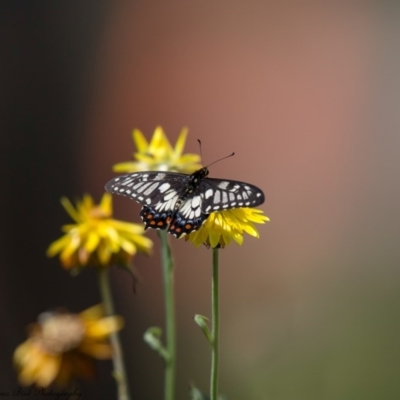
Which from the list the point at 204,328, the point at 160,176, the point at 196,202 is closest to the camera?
the point at 204,328

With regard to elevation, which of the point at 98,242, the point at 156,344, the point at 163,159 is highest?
the point at 163,159

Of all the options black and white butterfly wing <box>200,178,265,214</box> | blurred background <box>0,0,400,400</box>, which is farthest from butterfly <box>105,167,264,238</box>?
blurred background <box>0,0,400,400</box>

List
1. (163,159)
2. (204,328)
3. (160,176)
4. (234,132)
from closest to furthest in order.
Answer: (204,328) → (160,176) → (163,159) → (234,132)

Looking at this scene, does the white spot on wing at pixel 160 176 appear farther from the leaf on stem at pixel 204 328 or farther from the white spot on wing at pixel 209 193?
the leaf on stem at pixel 204 328

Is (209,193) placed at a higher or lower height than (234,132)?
lower

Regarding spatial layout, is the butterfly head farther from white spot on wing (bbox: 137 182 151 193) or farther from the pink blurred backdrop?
the pink blurred backdrop

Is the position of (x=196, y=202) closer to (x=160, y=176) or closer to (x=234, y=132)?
(x=160, y=176)

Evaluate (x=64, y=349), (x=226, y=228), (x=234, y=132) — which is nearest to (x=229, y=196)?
(x=226, y=228)

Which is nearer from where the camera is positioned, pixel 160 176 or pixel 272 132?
pixel 160 176
